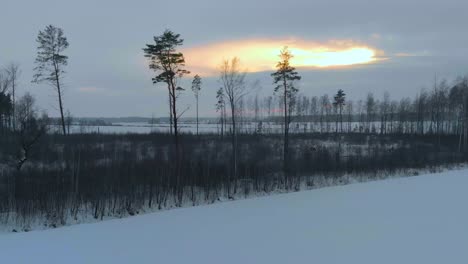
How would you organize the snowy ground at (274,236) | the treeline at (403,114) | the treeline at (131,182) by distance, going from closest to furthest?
the snowy ground at (274,236) → the treeline at (131,182) → the treeline at (403,114)

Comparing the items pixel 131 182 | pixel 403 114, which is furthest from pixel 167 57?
pixel 403 114

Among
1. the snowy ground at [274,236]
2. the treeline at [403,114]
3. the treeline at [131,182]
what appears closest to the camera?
the snowy ground at [274,236]

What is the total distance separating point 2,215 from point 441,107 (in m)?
65.6

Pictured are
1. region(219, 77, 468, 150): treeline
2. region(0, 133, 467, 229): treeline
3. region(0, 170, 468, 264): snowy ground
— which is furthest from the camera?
region(219, 77, 468, 150): treeline

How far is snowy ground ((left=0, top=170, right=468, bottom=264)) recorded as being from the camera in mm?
7270

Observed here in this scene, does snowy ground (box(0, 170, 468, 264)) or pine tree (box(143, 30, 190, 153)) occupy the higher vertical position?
pine tree (box(143, 30, 190, 153))

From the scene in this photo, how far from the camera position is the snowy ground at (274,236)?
7.27 metres

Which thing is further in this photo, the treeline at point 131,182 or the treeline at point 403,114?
the treeline at point 403,114

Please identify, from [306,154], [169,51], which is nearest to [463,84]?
[306,154]

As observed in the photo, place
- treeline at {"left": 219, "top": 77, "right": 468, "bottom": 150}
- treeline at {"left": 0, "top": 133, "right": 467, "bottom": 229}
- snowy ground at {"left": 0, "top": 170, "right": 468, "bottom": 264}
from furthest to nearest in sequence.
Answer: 1. treeline at {"left": 219, "top": 77, "right": 468, "bottom": 150}
2. treeline at {"left": 0, "top": 133, "right": 467, "bottom": 229}
3. snowy ground at {"left": 0, "top": 170, "right": 468, "bottom": 264}

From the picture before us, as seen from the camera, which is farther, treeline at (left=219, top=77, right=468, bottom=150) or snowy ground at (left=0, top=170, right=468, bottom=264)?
treeline at (left=219, top=77, right=468, bottom=150)

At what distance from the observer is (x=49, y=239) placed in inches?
357

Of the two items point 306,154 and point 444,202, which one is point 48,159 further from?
point 444,202

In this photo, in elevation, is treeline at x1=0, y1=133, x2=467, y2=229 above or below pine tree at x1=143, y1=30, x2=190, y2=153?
below
